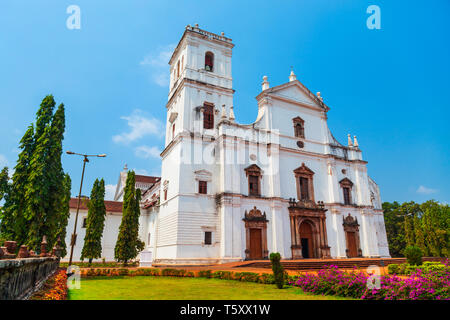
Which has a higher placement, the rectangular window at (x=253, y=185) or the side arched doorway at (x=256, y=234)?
the rectangular window at (x=253, y=185)

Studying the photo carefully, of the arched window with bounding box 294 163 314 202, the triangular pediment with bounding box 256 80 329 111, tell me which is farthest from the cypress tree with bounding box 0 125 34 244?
the arched window with bounding box 294 163 314 202

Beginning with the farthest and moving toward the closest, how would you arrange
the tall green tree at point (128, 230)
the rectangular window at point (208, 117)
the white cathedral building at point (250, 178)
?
the rectangular window at point (208, 117)
the tall green tree at point (128, 230)
the white cathedral building at point (250, 178)

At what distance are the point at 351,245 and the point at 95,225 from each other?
27.1 m

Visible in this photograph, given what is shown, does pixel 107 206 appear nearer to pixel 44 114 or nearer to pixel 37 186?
pixel 44 114

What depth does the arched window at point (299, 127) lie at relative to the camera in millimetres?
30342

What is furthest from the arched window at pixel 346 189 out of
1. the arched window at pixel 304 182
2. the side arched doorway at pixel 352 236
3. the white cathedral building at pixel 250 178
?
the arched window at pixel 304 182

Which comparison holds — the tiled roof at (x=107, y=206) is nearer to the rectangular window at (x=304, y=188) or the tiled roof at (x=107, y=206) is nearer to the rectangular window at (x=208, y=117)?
the rectangular window at (x=208, y=117)

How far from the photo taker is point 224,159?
82.3ft

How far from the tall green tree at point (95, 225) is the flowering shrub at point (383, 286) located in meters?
27.1

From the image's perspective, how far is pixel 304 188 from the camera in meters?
28.7

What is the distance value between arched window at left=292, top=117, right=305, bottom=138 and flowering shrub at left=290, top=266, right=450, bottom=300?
22.2 m

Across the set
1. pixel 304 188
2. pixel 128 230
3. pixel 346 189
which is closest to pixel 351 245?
pixel 346 189

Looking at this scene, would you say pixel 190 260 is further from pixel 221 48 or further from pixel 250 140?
pixel 221 48
